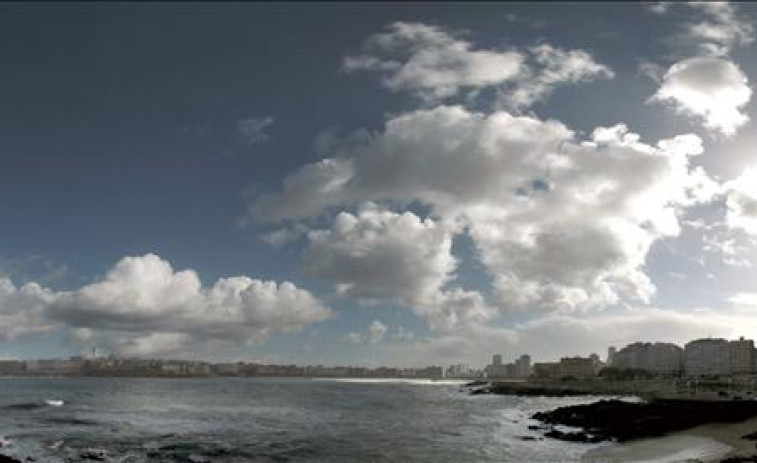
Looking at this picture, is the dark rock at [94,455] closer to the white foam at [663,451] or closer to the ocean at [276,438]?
the ocean at [276,438]

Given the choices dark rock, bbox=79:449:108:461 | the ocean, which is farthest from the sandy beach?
dark rock, bbox=79:449:108:461

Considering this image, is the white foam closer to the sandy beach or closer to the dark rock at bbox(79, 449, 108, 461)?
the sandy beach

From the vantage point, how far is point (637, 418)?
223 ft

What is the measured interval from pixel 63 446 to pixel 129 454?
8442 mm

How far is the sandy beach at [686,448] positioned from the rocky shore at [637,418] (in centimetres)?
253

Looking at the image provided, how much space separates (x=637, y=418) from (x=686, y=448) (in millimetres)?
19836

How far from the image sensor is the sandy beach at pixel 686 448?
43.7 m

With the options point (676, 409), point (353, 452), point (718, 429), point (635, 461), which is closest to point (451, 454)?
point (353, 452)

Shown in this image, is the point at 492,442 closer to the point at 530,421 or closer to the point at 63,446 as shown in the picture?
the point at 530,421

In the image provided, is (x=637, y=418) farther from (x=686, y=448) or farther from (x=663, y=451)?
(x=663, y=451)

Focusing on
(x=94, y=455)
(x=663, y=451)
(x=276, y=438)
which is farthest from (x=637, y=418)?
(x=94, y=455)

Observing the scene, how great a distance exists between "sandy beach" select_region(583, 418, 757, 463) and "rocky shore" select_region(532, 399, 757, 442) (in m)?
2.53

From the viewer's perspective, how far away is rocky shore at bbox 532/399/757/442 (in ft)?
192

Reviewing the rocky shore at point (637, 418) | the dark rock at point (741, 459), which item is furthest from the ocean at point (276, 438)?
the dark rock at point (741, 459)
